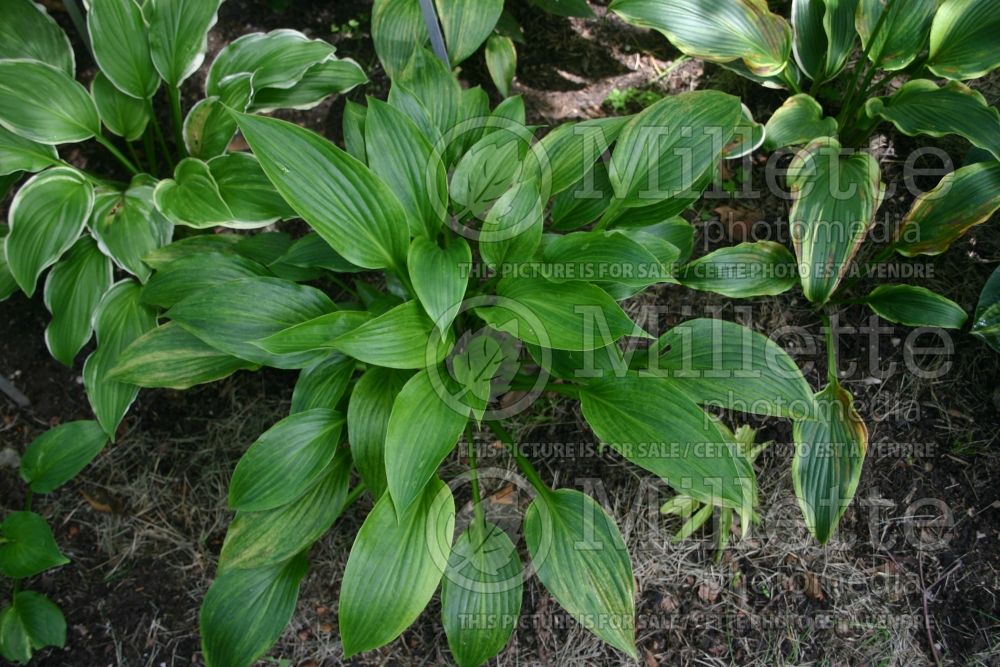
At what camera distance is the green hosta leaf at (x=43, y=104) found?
180 centimetres

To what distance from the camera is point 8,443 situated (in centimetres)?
208

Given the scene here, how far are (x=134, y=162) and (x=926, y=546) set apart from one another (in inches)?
100

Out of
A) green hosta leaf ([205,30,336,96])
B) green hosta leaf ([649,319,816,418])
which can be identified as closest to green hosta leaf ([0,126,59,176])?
green hosta leaf ([205,30,336,96])

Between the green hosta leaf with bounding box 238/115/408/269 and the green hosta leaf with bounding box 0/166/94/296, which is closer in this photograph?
the green hosta leaf with bounding box 238/115/408/269

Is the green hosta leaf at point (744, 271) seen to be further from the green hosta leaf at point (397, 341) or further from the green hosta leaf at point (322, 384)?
the green hosta leaf at point (322, 384)

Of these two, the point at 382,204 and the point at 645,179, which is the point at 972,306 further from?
the point at 382,204

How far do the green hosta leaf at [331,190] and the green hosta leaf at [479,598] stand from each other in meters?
0.70

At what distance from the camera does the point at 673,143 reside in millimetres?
1742

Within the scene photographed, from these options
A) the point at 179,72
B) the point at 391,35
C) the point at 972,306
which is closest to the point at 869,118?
the point at 972,306

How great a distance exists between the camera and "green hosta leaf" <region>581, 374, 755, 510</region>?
58.5 inches

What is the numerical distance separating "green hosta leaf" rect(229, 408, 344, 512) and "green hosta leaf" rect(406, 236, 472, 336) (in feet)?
1.26

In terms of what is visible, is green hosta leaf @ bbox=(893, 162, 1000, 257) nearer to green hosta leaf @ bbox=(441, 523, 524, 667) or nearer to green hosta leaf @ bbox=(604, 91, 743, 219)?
green hosta leaf @ bbox=(604, 91, 743, 219)


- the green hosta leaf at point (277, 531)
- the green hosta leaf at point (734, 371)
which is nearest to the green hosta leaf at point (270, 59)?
the green hosta leaf at point (277, 531)

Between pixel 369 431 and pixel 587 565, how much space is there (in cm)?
57
